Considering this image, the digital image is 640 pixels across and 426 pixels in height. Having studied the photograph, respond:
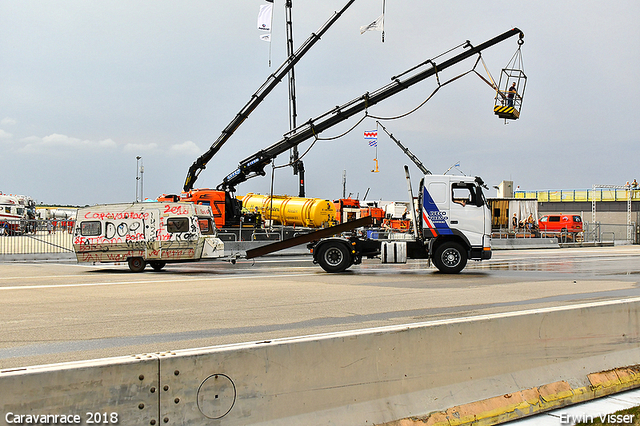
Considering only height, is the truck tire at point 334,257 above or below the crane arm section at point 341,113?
below

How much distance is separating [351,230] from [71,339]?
10.3m

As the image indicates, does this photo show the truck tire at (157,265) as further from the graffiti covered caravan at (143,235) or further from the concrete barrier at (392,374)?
the concrete barrier at (392,374)

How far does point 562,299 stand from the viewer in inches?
411

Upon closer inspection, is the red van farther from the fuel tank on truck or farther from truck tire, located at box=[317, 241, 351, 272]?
truck tire, located at box=[317, 241, 351, 272]

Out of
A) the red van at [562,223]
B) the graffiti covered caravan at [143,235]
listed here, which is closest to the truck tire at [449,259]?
the graffiti covered caravan at [143,235]

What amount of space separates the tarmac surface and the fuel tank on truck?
15283 mm

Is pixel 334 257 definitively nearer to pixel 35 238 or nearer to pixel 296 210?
pixel 35 238

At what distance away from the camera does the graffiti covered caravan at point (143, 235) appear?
17000 millimetres

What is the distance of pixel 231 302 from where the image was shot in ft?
33.1

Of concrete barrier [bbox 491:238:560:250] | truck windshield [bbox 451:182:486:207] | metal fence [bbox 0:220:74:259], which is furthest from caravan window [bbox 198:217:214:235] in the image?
concrete barrier [bbox 491:238:560:250]

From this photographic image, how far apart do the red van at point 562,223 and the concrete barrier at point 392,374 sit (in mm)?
42372

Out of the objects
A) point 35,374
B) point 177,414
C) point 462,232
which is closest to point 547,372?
point 177,414

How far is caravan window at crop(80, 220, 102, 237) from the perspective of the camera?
674 inches

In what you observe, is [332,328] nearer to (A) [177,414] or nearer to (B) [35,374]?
(A) [177,414]
